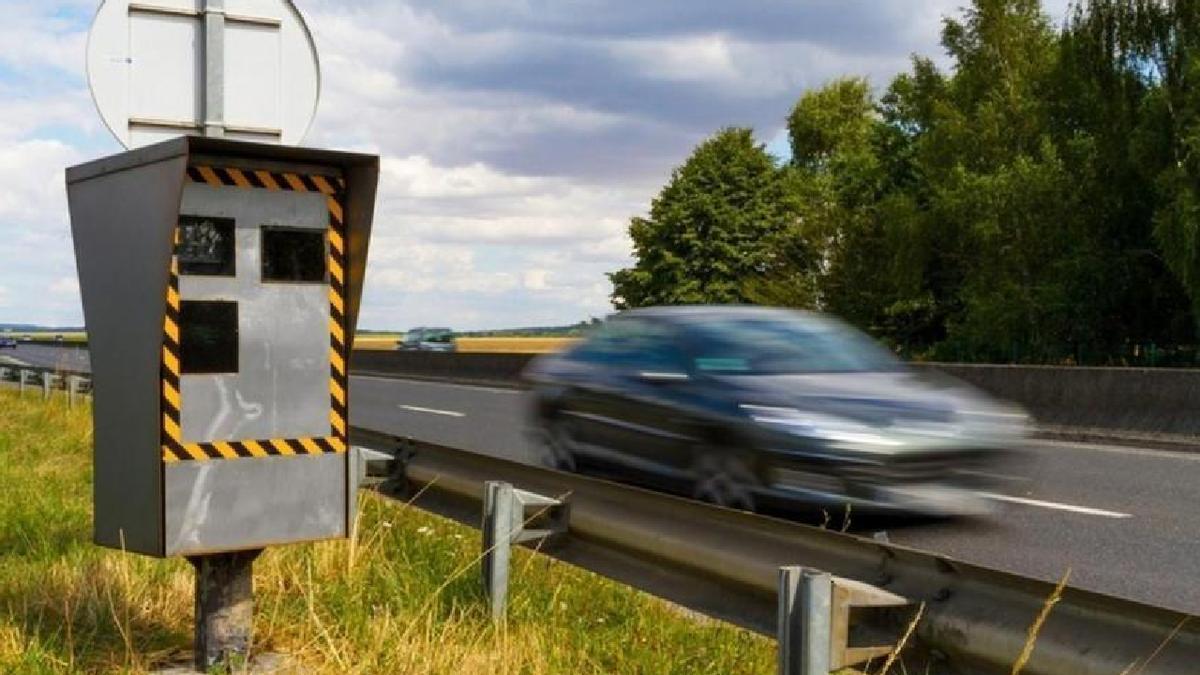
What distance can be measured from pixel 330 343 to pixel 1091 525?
6305 mm

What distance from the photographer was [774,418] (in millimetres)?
8445

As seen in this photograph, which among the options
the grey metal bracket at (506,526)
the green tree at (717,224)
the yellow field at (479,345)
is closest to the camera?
the grey metal bracket at (506,526)

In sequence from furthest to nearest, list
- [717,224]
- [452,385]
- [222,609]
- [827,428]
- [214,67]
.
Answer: [717,224] < [452,385] < [827,428] < [214,67] < [222,609]

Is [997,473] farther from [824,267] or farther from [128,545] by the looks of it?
[824,267]

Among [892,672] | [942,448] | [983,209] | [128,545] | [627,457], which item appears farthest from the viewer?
[983,209]

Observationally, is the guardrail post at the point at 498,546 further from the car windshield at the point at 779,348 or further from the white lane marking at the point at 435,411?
the white lane marking at the point at 435,411

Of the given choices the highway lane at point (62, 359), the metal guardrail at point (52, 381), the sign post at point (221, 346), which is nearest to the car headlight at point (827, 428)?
the sign post at point (221, 346)

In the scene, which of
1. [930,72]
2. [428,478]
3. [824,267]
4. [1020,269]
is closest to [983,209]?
[1020,269]

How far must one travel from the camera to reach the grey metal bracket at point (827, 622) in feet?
11.6

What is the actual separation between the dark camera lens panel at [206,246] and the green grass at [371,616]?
4.49ft

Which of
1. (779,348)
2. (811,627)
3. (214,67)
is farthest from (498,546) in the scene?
(779,348)

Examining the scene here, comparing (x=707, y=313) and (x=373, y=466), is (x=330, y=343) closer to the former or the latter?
(x=373, y=466)

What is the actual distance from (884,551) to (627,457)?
6.06m

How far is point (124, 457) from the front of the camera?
16.0 feet
